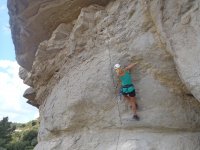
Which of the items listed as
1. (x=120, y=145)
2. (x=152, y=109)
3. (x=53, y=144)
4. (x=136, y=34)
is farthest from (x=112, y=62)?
(x=53, y=144)

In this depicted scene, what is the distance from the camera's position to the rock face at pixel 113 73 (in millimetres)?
5277

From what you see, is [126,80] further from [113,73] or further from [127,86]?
[113,73]

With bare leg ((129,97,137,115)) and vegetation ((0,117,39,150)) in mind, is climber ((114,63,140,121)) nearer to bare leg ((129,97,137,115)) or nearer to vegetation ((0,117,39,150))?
bare leg ((129,97,137,115))

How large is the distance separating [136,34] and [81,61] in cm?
148

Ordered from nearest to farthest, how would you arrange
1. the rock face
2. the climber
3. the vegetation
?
the rock face → the climber → the vegetation

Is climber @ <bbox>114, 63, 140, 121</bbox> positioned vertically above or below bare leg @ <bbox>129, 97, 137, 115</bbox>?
above

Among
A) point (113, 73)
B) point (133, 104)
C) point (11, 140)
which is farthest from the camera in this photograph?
point (11, 140)

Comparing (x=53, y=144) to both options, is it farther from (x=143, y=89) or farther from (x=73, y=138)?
(x=143, y=89)

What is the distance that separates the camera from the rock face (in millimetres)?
5277

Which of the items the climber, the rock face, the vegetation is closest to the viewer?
the rock face

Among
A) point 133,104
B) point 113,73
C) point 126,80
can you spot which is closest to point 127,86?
point 126,80

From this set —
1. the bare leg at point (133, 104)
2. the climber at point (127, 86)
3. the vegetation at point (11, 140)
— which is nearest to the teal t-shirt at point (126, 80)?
the climber at point (127, 86)

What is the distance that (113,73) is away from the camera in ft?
20.0

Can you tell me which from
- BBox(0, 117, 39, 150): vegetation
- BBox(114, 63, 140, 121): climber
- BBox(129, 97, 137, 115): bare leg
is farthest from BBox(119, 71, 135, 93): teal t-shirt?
BBox(0, 117, 39, 150): vegetation
